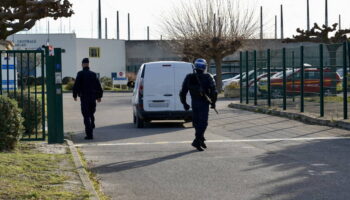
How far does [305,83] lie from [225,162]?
12.2 m

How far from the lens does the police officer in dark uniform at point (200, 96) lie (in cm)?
1296

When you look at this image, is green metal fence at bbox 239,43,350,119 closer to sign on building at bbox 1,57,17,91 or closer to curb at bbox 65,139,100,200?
sign on building at bbox 1,57,17,91

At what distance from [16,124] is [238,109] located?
1512 centimetres

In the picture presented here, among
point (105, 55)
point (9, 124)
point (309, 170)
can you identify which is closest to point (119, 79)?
point (105, 55)

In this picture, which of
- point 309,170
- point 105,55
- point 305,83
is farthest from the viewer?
point 105,55

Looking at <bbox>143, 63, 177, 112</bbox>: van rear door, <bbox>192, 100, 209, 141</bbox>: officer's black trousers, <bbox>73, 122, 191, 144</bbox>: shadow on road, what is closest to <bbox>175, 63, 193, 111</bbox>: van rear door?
<bbox>143, 63, 177, 112</bbox>: van rear door

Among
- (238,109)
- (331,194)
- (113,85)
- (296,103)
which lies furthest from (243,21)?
(331,194)

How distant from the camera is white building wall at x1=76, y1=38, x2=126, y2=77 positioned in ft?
213

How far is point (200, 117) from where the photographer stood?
13.0 meters

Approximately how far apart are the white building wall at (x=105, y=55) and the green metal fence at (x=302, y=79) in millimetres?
37410

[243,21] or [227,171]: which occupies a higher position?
[243,21]

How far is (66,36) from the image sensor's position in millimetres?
63156

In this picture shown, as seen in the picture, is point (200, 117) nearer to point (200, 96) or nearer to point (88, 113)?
point (200, 96)

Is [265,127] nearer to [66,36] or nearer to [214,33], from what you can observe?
[214,33]
